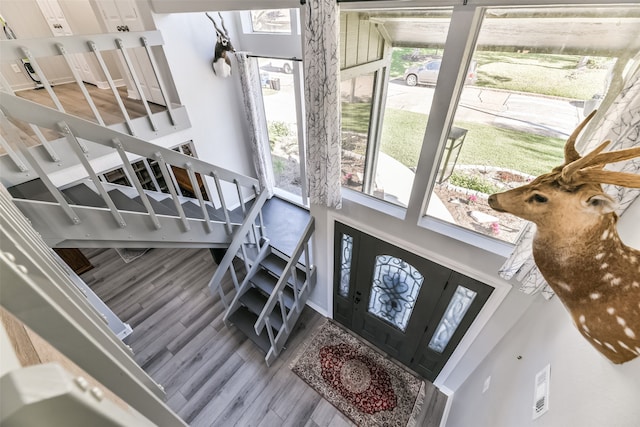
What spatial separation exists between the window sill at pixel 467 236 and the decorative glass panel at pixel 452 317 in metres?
0.42

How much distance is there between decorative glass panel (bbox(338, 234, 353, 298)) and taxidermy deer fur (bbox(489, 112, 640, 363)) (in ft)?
5.65

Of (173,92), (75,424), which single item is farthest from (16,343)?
(173,92)

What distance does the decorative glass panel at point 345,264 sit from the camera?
A: 2650 millimetres

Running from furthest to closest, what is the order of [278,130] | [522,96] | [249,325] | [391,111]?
1. [278,130]
2. [249,325]
3. [391,111]
4. [522,96]

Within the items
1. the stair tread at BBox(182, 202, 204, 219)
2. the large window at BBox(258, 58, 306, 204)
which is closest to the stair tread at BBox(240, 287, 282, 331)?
the stair tread at BBox(182, 202, 204, 219)

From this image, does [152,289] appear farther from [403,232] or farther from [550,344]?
[550,344]

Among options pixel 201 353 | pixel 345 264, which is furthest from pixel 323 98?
pixel 201 353

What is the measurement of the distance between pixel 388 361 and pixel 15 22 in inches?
288

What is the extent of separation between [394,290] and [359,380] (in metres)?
1.15

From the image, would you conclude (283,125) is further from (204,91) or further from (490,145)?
(490,145)

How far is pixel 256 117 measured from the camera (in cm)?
367

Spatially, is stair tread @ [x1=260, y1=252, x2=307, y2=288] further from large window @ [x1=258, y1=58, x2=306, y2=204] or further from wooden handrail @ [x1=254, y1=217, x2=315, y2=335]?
large window @ [x1=258, y1=58, x2=306, y2=204]

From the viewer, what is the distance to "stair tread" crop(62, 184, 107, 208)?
2.30m

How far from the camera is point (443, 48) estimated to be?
1594 mm
